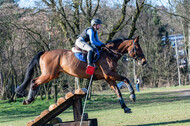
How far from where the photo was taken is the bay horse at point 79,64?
27.7 ft

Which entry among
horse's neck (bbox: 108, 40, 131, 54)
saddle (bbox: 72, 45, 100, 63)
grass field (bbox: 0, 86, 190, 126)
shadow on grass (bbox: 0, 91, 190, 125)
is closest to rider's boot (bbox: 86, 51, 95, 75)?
saddle (bbox: 72, 45, 100, 63)

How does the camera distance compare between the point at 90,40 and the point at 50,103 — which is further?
the point at 50,103

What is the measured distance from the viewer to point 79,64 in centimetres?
862

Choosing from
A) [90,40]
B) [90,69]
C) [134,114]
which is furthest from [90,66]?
[134,114]

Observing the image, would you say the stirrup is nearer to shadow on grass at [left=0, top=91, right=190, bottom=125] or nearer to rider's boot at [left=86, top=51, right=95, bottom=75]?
rider's boot at [left=86, top=51, right=95, bottom=75]

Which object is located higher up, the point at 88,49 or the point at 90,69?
the point at 88,49

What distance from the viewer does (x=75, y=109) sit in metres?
6.89

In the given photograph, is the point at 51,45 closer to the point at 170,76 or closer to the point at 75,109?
the point at 75,109

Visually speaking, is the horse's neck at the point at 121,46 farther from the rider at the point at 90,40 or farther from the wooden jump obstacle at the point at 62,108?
the wooden jump obstacle at the point at 62,108

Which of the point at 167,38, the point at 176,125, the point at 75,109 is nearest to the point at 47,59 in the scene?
the point at 75,109

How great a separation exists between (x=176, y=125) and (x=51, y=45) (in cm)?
1500

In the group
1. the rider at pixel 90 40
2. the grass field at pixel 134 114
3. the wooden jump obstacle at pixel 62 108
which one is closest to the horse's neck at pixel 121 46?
the rider at pixel 90 40

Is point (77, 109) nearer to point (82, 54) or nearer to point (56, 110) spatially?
point (56, 110)

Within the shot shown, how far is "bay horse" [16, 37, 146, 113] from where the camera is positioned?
8.44m
